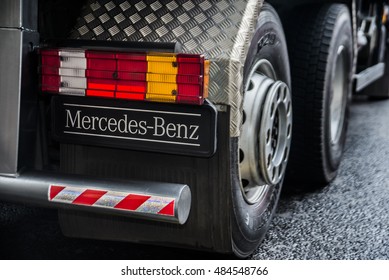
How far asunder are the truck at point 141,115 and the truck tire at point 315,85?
0.60 m

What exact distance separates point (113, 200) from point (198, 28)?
0.51 metres

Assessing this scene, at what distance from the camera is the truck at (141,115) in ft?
4.48

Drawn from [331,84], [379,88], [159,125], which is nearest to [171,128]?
[159,125]

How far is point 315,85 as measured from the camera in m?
2.38

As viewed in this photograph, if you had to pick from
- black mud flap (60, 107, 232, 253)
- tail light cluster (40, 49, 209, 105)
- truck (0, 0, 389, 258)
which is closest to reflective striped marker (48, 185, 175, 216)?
truck (0, 0, 389, 258)

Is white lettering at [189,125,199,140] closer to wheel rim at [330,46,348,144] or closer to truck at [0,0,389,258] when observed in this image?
truck at [0,0,389,258]

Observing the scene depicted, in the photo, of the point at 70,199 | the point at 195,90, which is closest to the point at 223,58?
the point at 195,90

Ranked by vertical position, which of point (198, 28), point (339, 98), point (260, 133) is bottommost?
point (339, 98)

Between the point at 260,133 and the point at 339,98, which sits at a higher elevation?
the point at 260,133

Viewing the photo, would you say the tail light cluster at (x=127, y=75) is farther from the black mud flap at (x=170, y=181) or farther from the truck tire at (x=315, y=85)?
the truck tire at (x=315, y=85)

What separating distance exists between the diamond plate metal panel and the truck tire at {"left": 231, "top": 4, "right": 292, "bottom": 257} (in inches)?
4.6

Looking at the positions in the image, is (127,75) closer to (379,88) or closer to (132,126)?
(132,126)

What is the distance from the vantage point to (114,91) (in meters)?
1.41

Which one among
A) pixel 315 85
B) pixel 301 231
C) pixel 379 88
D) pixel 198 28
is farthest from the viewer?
pixel 379 88
